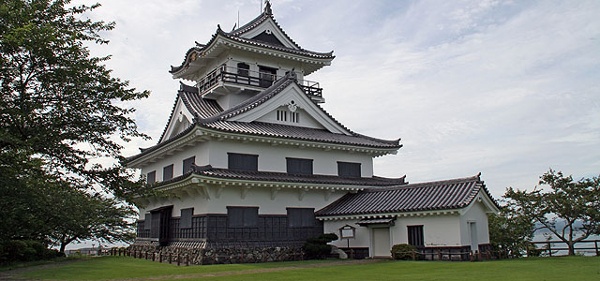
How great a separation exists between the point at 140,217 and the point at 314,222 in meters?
13.1

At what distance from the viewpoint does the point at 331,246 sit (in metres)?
25.4

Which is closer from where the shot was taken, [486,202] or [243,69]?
[486,202]

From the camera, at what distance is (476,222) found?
22.0 metres

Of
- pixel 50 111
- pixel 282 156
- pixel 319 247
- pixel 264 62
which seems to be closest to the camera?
pixel 50 111

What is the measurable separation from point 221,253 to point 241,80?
11.9 m

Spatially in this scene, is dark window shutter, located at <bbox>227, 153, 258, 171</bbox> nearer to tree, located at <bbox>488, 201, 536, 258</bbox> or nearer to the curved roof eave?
the curved roof eave

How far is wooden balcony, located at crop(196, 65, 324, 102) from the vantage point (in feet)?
98.2

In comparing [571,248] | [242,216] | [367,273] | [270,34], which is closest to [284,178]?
[242,216]

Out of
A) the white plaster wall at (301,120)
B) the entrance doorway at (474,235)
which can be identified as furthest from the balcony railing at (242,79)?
the entrance doorway at (474,235)

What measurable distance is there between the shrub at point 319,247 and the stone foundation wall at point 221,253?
44 centimetres

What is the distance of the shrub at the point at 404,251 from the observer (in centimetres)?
2194

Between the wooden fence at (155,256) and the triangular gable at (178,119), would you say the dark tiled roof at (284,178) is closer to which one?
the wooden fence at (155,256)

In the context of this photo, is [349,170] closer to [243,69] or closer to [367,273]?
[243,69]

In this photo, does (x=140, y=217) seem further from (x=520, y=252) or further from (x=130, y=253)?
(x=520, y=252)
